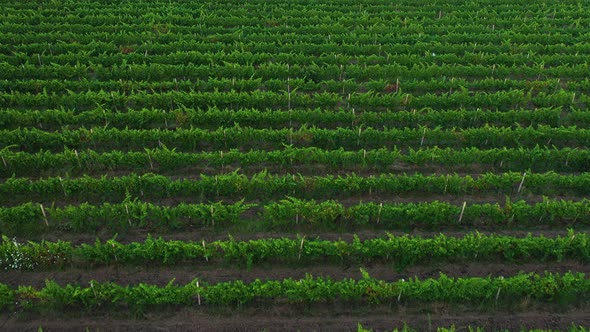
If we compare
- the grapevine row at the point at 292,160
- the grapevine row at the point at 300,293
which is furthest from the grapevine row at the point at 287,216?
the grapevine row at the point at 300,293

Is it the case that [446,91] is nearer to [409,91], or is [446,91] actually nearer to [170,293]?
[409,91]

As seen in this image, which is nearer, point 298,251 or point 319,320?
point 319,320

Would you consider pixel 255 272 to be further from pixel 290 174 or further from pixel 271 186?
pixel 290 174

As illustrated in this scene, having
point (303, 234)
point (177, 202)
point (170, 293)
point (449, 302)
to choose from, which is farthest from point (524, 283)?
point (177, 202)

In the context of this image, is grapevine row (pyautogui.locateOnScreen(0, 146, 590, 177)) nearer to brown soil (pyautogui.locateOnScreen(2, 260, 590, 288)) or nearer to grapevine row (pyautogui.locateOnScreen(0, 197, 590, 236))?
grapevine row (pyautogui.locateOnScreen(0, 197, 590, 236))

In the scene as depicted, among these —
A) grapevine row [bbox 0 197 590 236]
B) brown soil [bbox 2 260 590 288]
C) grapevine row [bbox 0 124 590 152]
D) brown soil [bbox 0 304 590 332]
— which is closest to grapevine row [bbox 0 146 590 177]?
grapevine row [bbox 0 124 590 152]

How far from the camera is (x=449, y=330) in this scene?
9.98 meters

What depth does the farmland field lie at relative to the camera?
10578 mm

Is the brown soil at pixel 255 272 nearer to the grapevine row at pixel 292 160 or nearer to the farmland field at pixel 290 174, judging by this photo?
the farmland field at pixel 290 174

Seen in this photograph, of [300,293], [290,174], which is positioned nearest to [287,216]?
[290,174]

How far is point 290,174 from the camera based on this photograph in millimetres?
13992

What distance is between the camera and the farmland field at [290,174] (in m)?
10.6

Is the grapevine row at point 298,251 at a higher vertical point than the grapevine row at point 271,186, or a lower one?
lower

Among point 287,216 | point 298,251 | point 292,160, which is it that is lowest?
point 298,251
